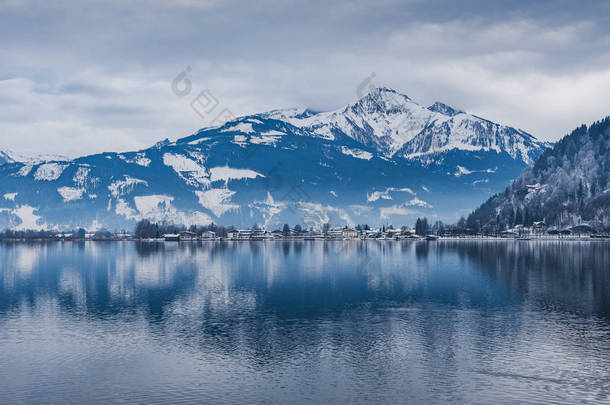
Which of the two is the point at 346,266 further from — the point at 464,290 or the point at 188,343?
the point at 188,343

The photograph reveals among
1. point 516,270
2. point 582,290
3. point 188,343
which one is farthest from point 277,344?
point 516,270

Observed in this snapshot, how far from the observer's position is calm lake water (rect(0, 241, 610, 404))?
38812 millimetres

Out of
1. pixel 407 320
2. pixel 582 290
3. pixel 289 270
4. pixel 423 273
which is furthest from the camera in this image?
pixel 289 270

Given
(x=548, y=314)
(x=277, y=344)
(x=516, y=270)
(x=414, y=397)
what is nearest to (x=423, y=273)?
(x=516, y=270)

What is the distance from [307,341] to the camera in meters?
51.4

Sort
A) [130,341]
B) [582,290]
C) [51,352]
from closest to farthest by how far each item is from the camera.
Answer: [51,352] < [130,341] < [582,290]

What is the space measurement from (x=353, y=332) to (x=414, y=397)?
17.6m

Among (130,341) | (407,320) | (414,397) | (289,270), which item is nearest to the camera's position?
(414,397)

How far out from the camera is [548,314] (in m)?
63.1

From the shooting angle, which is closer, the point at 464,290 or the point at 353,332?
the point at 353,332

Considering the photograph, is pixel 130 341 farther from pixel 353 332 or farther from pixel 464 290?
pixel 464 290

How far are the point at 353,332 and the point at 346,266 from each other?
71042mm

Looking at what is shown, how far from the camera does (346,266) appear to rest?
125938mm

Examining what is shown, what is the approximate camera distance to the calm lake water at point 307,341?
3881 centimetres
